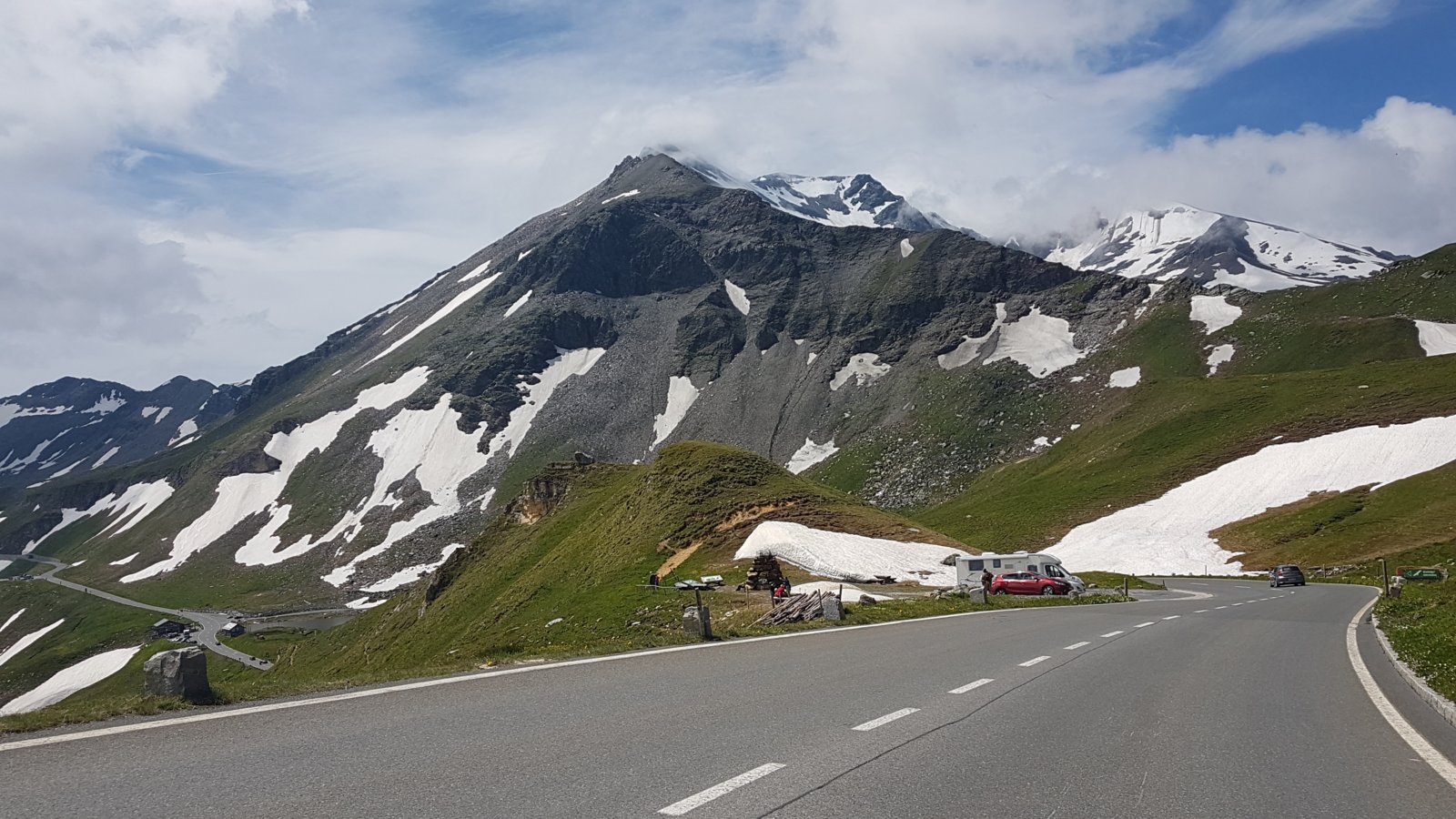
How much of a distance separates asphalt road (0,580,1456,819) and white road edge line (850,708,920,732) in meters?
0.04

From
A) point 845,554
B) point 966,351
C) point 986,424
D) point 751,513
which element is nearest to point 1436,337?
point 986,424

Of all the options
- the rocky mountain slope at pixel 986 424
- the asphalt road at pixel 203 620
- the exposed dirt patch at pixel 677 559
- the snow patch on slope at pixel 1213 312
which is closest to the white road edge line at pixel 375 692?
the exposed dirt patch at pixel 677 559

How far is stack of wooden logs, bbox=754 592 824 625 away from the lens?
26.2 metres

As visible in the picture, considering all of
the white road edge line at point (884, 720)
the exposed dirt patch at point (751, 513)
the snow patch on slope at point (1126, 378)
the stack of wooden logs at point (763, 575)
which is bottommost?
the white road edge line at point (884, 720)

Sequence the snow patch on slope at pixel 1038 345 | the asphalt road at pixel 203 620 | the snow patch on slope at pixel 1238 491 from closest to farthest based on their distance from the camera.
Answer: the snow patch on slope at pixel 1238 491 < the asphalt road at pixel 203 620 < the snow patch on slope at pixel 1038 345

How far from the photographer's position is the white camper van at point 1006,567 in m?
46.6

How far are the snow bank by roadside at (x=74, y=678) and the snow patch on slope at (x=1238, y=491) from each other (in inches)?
4783

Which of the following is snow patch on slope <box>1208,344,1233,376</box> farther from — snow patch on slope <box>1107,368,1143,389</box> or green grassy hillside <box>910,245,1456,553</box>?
snow patch on slope <box>1107,368,1143,389</box>

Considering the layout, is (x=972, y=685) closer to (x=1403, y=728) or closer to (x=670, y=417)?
(x=1403, y=728)

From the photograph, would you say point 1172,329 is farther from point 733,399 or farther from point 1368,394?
point 733,399

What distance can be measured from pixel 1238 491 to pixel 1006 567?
4870cm

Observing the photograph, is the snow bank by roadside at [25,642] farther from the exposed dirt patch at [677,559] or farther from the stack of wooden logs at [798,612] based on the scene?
the stack of wooden logs at [798,612]

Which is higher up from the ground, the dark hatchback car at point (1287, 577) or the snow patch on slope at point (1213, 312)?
the snow patch on slope at point (1213, 312)

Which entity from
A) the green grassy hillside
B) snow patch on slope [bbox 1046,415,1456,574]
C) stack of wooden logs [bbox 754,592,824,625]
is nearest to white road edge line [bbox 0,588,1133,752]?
stack of wooden logs [bbox 754,592,824,625]
